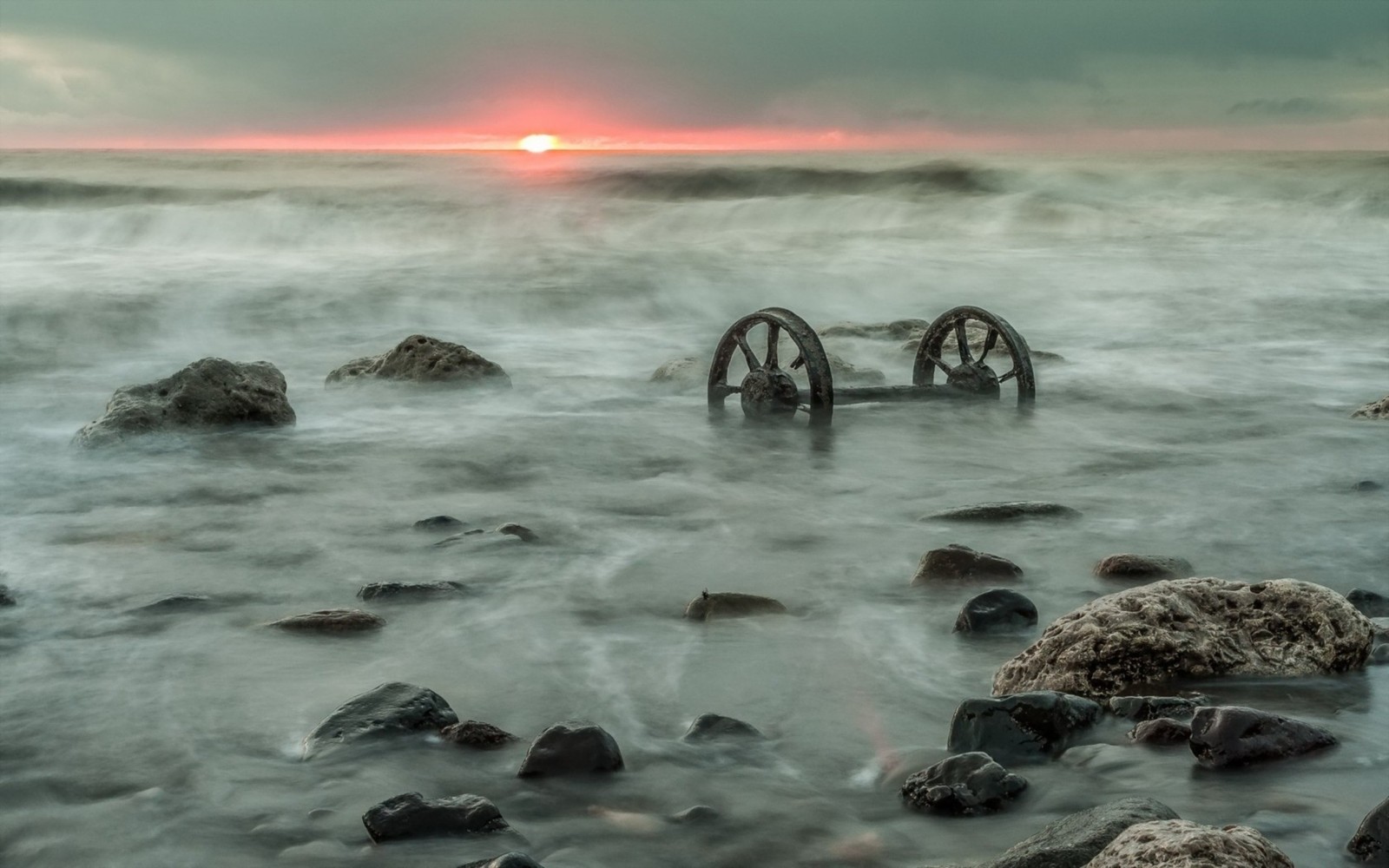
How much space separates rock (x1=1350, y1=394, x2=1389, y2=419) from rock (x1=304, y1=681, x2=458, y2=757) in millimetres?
10329

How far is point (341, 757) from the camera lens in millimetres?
4977

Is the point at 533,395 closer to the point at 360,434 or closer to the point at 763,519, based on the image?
the point at 360,434

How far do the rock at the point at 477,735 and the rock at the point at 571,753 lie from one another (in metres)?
0.22

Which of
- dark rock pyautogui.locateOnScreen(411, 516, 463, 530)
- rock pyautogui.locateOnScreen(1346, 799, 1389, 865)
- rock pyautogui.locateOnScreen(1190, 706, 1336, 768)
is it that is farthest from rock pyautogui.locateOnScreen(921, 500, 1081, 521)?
rock pyautogui.locateOnScreen(1346, 799, 1389, 865)

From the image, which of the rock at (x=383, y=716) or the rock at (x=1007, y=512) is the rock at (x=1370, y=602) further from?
the rock at (x=383, y=716)

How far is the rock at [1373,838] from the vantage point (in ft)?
13.0

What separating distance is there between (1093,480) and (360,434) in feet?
19.4

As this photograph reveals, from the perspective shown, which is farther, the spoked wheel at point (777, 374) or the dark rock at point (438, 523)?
the spoked wheel at point (777, 374)

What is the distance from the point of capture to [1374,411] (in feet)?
42.9

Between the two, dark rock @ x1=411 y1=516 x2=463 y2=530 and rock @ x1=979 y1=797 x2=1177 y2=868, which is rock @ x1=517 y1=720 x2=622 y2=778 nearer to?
rock @ x1=979 y1=797 x2=1177 y2=868

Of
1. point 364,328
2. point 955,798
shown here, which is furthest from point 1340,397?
point 364,328

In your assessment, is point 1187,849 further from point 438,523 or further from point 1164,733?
point 438,523

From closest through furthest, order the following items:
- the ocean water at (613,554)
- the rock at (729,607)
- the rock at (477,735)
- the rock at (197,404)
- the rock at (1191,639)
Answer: the ocean water at (613,554)
the rock at (477,735)
the rock at (1191,639)
the rock at (729,607)
the rock at (197,404)

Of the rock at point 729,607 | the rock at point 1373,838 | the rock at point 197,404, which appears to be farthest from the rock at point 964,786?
the rock at point 197,404
